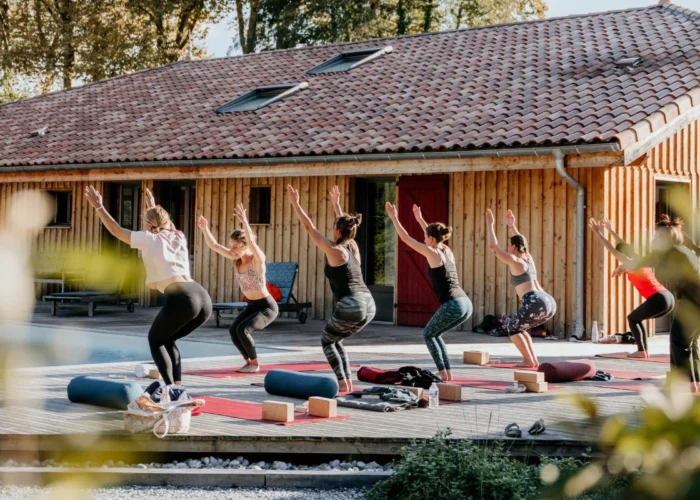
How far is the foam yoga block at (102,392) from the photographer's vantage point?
797 cm

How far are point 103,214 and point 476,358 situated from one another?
24.9 feet

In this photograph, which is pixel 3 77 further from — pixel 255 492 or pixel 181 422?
pixel 181 422

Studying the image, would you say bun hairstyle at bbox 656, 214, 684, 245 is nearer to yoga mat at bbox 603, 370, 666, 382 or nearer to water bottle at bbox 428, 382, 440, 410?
water bottle at bbox 428, 382, 440, 410

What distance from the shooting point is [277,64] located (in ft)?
79.3

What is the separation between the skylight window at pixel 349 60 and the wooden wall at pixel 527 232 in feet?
20.3

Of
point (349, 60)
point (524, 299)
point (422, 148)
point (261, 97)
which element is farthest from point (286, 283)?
point (524, 299)

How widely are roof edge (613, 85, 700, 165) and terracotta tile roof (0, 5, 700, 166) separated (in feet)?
0.10

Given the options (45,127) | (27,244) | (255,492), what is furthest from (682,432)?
(45,127)

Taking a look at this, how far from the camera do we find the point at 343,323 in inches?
356

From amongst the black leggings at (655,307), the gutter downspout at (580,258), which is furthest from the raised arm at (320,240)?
the gutter downspout at (580,258)

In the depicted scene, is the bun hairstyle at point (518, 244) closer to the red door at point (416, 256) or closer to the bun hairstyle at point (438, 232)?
the bun hairstyle at point (438, 232)

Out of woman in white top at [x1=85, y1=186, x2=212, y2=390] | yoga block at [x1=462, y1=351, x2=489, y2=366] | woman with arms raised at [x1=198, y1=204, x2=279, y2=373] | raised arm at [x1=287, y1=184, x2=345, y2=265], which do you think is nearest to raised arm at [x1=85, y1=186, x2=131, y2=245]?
woman in white top at [x1=85, y1=186, x2=212, y2=390]

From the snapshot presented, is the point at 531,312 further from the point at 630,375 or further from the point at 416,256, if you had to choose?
the point at 416,256

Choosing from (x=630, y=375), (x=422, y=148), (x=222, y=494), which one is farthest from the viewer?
(x=422, y=148)
